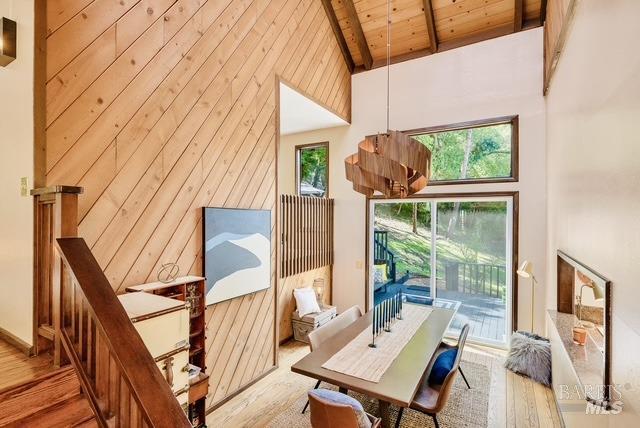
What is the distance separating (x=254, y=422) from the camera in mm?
2980

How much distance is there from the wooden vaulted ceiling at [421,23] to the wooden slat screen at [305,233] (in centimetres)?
276

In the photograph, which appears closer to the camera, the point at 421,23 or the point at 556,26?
the point at 556,26

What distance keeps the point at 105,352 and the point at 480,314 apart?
5066 millimetres

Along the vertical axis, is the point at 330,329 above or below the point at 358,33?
below

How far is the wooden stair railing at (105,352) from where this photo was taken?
1117 millimetres

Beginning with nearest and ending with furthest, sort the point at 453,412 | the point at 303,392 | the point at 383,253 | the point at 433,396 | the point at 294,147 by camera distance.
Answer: the point at 433,396, the point at 453,412, the point at 303,392, the point at 383,253, the point at 294,147

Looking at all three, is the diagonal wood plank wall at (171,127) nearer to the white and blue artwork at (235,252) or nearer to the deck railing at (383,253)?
the white and blue artwork at (235,252)

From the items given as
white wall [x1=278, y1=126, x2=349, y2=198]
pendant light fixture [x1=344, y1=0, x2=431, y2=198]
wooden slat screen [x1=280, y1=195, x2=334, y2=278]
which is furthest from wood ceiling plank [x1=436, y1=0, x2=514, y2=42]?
pendant light fixture [x1=344, y1=0, x2=431, y2=198]

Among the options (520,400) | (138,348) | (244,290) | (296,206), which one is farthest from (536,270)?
(138,348)

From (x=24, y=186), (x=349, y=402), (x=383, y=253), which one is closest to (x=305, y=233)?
(x=383, y=253)

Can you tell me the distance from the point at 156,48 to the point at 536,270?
17.0 ft

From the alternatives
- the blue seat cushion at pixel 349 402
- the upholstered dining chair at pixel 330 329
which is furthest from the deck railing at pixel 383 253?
the blue seat cushion at pixel 349 402

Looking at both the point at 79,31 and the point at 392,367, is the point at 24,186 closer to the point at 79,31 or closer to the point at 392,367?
the point at 79,31

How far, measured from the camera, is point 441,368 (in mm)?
2963
